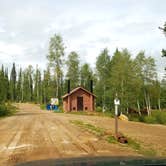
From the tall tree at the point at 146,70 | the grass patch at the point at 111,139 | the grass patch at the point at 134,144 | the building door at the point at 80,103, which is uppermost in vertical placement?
the tall tree at the point at 146,70

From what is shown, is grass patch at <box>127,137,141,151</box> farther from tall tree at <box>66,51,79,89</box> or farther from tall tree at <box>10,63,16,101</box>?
tall tree at <box>10,63,16,101</box>

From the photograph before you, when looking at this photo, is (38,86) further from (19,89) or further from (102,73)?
(102,73)

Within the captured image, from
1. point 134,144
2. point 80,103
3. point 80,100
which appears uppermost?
point 80,100

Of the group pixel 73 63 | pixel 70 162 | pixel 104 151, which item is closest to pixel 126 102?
pixel 73 63

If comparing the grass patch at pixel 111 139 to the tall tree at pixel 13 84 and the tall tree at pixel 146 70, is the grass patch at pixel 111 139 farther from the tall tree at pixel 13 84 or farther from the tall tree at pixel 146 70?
the tall tree at pixel 13 84

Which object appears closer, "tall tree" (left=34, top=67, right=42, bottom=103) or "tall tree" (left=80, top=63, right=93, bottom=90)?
"tall tree" (left=80, top=63, right=93, bottom=90)

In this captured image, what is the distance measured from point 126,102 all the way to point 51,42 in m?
17.2

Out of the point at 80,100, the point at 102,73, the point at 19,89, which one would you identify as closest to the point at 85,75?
the point at 102,73

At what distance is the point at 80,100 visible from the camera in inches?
1961

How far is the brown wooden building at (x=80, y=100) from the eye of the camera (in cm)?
4925

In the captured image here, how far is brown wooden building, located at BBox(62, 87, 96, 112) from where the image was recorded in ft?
162

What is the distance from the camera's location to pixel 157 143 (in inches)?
595

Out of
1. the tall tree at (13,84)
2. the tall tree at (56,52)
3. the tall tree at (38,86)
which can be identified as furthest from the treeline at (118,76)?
the tall tree at (13,84)

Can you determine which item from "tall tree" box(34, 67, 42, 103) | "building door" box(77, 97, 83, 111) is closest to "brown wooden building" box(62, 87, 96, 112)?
"building door" box(77, 97, 83, 111)
